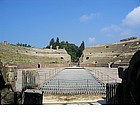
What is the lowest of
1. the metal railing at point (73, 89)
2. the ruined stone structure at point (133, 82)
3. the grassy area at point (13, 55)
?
the metal railing at point (73, 89)

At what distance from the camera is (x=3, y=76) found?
329cm

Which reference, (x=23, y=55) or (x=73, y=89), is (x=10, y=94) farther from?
(x=23, y=55)

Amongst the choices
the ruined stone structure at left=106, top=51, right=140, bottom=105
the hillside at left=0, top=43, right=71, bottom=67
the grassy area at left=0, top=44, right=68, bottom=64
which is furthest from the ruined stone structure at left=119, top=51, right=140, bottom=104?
the grassy area at left=0, top=44, right=68, bottom=64

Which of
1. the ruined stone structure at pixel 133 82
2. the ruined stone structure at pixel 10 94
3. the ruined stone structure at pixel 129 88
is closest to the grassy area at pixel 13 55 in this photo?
the ruined stone structure at pixel 10 94

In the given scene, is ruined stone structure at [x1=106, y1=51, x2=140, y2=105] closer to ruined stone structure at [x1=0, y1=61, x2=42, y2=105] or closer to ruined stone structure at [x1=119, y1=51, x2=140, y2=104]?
ruined stone structure at [x1=119, y1=51, x2=140, y2=104]

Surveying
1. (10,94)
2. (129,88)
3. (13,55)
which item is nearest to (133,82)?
(129,88)

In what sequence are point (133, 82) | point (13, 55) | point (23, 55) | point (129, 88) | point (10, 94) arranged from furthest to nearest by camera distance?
1. point (23, 55)
2. point (13, 55)
3. point (10, 94)
4. point (129, 88)
5. point (133, 82)

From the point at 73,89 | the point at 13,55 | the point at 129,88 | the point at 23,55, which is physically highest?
the point at 23,55

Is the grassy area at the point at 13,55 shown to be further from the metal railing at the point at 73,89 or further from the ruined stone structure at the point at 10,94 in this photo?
the metal railing at the point at 73,89
